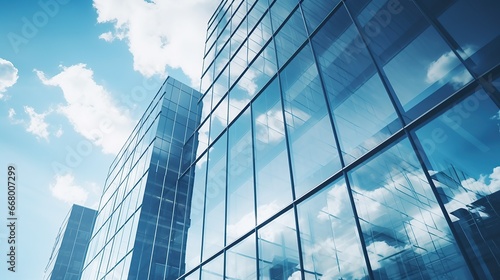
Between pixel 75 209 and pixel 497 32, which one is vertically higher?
pixel 75 209

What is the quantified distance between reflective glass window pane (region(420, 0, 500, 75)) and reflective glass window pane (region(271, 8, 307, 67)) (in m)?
4.61

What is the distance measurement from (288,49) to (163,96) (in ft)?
40.7

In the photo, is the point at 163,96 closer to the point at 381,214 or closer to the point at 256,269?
the point at 256,269

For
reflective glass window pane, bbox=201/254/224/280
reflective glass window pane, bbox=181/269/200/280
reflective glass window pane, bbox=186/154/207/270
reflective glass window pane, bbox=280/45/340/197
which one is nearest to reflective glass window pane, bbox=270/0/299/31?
reflective glass window pane, bbox=280/45/340/197

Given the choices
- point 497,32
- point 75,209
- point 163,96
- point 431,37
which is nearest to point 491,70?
point 497,32

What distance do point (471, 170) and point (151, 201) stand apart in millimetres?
13783

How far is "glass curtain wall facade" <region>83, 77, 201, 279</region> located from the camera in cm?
1314

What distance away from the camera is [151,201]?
15.1 metres

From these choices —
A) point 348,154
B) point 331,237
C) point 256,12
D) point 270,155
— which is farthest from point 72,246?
point 348,154

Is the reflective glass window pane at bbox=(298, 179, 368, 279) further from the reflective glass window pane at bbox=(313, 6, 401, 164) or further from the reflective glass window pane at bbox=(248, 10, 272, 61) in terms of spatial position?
the reflective glass window pane at bbox=(248, 10, 272, 61)

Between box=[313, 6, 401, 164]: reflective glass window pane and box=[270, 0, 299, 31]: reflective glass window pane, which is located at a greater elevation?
box=[270, 0, 299, 31]: reflective glass window pane

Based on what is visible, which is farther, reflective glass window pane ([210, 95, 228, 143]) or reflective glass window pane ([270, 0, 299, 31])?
reflective glass window pane ([210, 95, 228, 143])

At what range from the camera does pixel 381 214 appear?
479cm

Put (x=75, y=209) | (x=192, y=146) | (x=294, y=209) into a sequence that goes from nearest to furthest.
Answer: (x=294, y=209), (x=192, y=146), (x=75, y=209)
